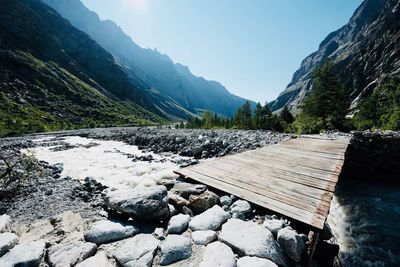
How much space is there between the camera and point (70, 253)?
3.86 meters

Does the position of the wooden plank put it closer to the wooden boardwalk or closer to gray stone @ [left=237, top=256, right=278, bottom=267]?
the wooden boardwalk

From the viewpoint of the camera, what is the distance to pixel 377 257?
24.2 ft

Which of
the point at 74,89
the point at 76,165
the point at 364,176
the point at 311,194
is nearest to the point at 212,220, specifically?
the point at 311,194

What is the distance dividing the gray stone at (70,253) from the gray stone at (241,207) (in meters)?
3.00

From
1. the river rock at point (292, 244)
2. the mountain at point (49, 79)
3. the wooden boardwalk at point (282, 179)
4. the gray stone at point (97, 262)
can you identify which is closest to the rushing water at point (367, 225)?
the wooden boardwalk at point (282, 179)

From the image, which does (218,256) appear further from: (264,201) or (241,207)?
(264,201)

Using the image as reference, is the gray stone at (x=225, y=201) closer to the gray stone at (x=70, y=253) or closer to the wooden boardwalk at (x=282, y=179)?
the wooden boardwalk at (x=282, y=179)

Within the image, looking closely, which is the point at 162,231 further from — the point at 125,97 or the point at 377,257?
the point at 125,97

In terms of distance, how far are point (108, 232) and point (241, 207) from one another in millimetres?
2936

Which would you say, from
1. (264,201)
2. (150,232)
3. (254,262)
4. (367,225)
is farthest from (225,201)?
(367,225)

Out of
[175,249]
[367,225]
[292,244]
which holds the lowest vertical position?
[367,225]

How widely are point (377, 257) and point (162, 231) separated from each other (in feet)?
23.9

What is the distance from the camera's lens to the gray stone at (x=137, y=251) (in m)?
3.62

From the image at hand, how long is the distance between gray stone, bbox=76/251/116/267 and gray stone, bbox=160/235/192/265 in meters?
0.81
